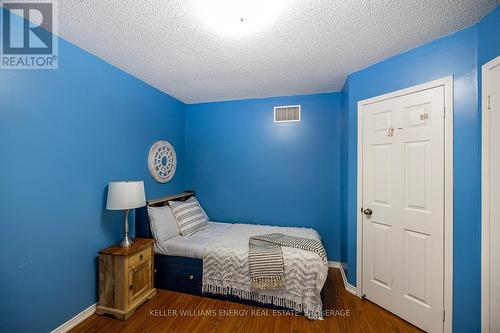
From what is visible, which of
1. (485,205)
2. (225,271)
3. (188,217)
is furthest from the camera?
(188,217)

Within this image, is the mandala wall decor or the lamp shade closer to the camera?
the lamp shade

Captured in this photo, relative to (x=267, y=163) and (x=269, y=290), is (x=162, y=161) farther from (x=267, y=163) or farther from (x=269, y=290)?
(x=269, y=290)

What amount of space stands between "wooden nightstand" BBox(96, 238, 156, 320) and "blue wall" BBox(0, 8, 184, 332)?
0.13 meters

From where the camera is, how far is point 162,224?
236 centimetres

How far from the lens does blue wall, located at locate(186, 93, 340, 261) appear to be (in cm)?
287

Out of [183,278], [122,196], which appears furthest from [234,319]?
[122,196]

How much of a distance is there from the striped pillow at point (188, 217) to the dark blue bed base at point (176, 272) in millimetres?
340

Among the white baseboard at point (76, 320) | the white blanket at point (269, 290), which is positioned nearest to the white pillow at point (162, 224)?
the white blanket at point (269, 290)

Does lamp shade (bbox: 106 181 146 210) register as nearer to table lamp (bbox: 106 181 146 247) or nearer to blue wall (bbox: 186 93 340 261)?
table lamp (bbox: 106 181 146 247)

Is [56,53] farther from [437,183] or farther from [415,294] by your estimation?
[415,294]

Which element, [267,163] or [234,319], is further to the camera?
[267,163]

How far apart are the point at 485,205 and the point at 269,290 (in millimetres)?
1802

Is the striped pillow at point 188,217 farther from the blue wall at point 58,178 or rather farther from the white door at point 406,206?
the white door at point 406,206

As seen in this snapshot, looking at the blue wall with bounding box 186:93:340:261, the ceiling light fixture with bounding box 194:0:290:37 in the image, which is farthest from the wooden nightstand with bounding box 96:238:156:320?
the ceiling light fixture with bounding box 194:0:290:37
